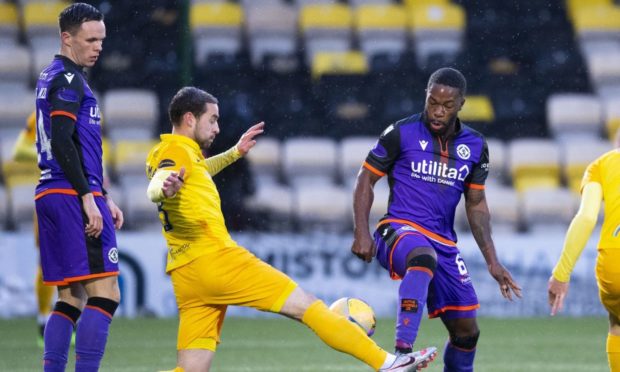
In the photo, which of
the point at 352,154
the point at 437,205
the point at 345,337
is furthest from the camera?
the point at 352,154

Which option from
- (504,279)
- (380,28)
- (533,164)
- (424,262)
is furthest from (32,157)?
(380,28)

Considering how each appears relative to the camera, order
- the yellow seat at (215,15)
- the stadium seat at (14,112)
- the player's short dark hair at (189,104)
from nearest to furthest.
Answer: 1. the player's short dark hair at (189,104)
2. the stadium seat at (14,112)
3. the yellow seat at (215,15)

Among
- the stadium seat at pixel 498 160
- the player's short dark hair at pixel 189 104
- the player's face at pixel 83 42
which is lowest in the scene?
the stadium seat at pixel 498 160

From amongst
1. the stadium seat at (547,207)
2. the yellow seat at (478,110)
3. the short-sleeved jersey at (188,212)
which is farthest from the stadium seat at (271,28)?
the short-sleeved jersey at (188,212)

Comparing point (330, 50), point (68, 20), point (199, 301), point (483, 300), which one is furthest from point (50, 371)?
point (330, 50)

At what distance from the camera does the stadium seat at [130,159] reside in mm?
12258

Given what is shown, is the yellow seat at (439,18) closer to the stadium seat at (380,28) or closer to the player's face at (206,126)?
the stadium seat at (380,28)

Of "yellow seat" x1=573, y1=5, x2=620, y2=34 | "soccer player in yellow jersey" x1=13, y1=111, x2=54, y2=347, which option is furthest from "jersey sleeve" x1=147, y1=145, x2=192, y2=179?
"yellow seat" x1=573, y1=5, x2=620, y2=34

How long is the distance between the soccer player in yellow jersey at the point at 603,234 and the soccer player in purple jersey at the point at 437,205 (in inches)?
25.0

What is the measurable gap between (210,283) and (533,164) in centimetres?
858

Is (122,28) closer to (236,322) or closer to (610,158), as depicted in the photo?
(236,322)

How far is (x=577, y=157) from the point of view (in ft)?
43.0

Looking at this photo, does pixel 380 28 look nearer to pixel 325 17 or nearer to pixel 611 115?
pixel 325 17

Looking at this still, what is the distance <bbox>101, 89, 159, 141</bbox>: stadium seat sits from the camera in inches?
501
